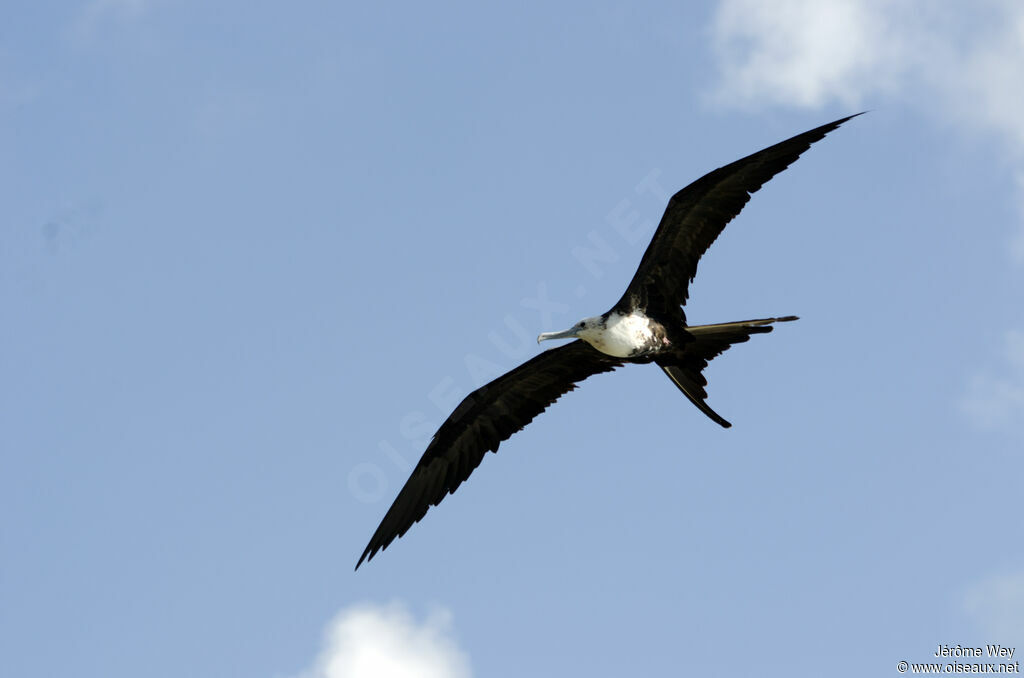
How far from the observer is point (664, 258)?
32.3ft

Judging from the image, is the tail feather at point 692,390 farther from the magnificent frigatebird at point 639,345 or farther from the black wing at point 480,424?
the black wing at point 480,424

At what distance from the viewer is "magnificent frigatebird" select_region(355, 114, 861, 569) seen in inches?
376

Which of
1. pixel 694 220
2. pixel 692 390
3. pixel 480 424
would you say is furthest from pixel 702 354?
pixel 480 424

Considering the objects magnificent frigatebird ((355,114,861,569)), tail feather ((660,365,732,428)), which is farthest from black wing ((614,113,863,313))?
tail feather ((660,365,732,428))

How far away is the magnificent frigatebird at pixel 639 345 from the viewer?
31.4ft

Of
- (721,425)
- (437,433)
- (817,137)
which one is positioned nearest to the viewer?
(817,137)

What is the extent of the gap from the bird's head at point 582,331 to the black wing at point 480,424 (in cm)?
34

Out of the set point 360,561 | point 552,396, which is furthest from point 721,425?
point 360,561

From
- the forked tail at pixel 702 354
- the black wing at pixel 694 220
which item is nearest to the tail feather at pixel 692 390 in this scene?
the forked tail at pixel 702 354

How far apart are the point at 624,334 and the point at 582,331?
351 mm

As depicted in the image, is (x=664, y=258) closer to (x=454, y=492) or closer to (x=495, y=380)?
(x=495, y=380)

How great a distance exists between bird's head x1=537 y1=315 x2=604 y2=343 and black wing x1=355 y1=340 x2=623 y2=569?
0.34 metres

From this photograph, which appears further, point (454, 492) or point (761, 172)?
point (454, 492)

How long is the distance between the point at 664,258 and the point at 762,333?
3.01ft
